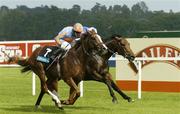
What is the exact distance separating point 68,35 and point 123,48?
3.85 ft

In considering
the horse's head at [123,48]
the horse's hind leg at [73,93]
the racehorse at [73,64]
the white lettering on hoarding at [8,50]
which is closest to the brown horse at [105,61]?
the horse's head at [123,48]

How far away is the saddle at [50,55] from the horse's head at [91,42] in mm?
472

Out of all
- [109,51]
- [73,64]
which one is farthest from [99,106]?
[73,64]

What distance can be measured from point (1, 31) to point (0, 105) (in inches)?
3897

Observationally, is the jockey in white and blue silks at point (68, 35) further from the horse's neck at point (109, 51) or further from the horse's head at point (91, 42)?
the horse's neck at point (109, 51)

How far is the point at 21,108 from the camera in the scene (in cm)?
1212

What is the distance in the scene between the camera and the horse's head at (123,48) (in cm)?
1172

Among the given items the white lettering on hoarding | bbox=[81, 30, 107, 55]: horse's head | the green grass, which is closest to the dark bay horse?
the green grass

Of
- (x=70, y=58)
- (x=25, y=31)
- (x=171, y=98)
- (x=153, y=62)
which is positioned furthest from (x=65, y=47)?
(x=25, y=31)

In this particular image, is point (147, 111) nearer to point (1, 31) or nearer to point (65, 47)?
point (65, 47)

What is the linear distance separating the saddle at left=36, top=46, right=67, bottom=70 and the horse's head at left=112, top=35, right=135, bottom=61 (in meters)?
1.27

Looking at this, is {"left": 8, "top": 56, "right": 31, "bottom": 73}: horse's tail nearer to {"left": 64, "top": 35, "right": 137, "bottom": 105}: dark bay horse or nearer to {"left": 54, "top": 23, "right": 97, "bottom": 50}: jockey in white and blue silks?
{"left": 54, "top": 23, "right": 97, "bottom": 50}: jockey in white and blue silks

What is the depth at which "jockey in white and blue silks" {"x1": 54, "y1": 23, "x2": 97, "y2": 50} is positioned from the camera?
11641mm

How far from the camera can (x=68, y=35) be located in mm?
11867
